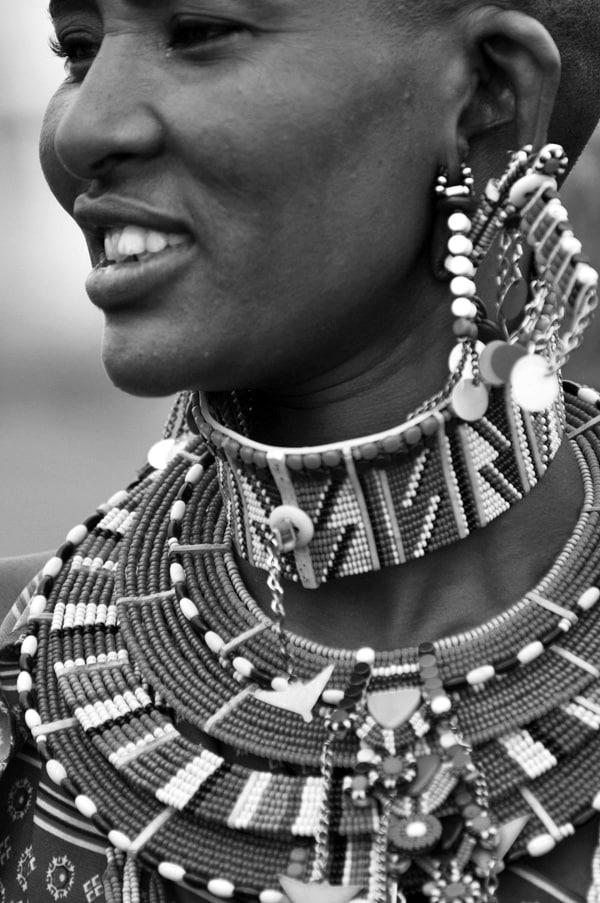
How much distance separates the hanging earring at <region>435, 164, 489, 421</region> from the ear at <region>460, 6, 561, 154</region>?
4.2 inches

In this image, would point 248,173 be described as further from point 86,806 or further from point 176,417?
point 86,806

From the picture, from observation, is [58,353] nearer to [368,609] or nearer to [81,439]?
[81,439]

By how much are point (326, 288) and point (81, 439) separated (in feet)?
36.5

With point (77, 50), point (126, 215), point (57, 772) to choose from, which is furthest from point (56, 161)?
point (57, 772)

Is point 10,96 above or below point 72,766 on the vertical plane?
above

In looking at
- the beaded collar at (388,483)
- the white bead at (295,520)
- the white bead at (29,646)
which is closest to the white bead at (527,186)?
the beaded collar at (388,483)

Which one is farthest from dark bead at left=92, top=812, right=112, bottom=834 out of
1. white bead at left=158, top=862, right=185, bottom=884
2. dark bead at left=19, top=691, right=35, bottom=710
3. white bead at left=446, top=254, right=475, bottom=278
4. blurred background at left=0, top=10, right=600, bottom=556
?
blurred background at left=0, top=10, right=600, bottom=556

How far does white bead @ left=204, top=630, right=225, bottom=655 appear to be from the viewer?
8.58ft

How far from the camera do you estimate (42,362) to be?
16.8m

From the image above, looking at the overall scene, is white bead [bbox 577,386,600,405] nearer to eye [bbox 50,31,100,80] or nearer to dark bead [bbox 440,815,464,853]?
dark bead [bbox 440,815,464,853]

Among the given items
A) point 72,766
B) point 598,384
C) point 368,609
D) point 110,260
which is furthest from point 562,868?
point 598,384

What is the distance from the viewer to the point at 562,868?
2395 millimetres

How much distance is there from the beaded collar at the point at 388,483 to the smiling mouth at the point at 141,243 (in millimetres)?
340

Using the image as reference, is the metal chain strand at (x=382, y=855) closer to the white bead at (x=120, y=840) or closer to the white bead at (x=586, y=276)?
the white bead at (x=120, y=840)
